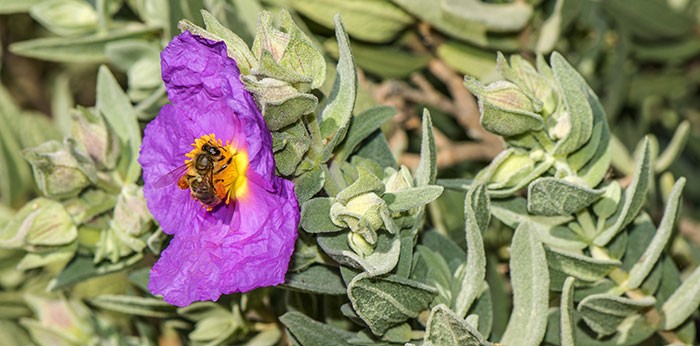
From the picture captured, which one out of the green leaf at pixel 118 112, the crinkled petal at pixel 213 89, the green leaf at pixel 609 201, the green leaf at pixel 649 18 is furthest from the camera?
the green leaf at pixel 649 18

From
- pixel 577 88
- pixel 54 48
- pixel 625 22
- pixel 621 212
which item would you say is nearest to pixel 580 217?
pixel 621 212

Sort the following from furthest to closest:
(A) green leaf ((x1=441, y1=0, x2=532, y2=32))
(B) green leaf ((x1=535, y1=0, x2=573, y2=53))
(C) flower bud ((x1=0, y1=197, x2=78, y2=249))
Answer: (B) green leaf ((x1=535, y1=0, x2=573, y2=53)) < (A) green leaf ((x1=441, y1=0, x2=532, y2=32)) < (C) flower bud ((x1=0, y1=197, x2=78, y2=249))

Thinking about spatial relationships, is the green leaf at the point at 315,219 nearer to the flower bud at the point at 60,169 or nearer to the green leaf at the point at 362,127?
the green leaf at the point at 362,127

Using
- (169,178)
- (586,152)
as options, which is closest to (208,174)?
(169,178)

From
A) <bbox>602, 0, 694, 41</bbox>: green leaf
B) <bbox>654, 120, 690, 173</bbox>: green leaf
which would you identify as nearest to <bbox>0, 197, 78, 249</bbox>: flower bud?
<bbox>654, 120, 690, 173</bbox>: green leaf

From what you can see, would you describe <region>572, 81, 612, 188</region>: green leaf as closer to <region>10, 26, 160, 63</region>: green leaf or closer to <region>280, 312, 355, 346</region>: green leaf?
<region>280, 312, 355, 346</region>: green leaf

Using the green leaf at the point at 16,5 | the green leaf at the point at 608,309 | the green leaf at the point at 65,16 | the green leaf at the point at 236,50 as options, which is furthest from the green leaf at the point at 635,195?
the green leaf at the point at 16,5
